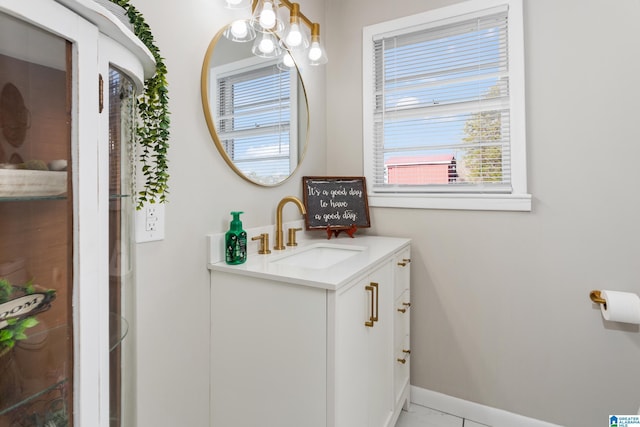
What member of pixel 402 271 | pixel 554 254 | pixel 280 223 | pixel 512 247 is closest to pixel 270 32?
pixel 280 223

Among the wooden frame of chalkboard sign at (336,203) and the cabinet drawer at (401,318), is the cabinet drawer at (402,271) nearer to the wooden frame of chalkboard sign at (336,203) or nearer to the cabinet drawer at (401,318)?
the cabinet drawer at (401,318)

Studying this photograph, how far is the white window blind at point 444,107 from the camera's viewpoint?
5.50 ft

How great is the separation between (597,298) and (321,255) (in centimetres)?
124

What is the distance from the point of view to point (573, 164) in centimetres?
152

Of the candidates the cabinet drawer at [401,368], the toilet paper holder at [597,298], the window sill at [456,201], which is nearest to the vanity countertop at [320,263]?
the window sill at [456,201]

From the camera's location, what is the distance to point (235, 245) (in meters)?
1.26

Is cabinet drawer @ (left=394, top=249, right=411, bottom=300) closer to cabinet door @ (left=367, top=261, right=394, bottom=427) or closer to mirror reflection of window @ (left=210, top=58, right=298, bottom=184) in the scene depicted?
cabinet door @ (left=367, top=261, right=394, bottom=427)

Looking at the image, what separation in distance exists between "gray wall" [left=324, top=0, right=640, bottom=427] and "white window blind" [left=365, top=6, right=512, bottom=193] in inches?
5.0

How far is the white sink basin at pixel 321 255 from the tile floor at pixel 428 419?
940mm

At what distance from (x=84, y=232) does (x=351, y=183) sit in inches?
60.4

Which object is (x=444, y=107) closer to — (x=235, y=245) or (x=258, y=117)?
(x=258, y=117)

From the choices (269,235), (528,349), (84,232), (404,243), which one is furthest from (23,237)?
(528,349)

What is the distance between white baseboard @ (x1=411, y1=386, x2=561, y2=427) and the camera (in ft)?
5.45

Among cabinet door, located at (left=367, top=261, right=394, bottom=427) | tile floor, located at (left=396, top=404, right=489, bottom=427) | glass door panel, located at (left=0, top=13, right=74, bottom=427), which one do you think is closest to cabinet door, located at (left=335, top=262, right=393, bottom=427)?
cabinet door, located at (left=367, top=261, right=394, bottom=427)
